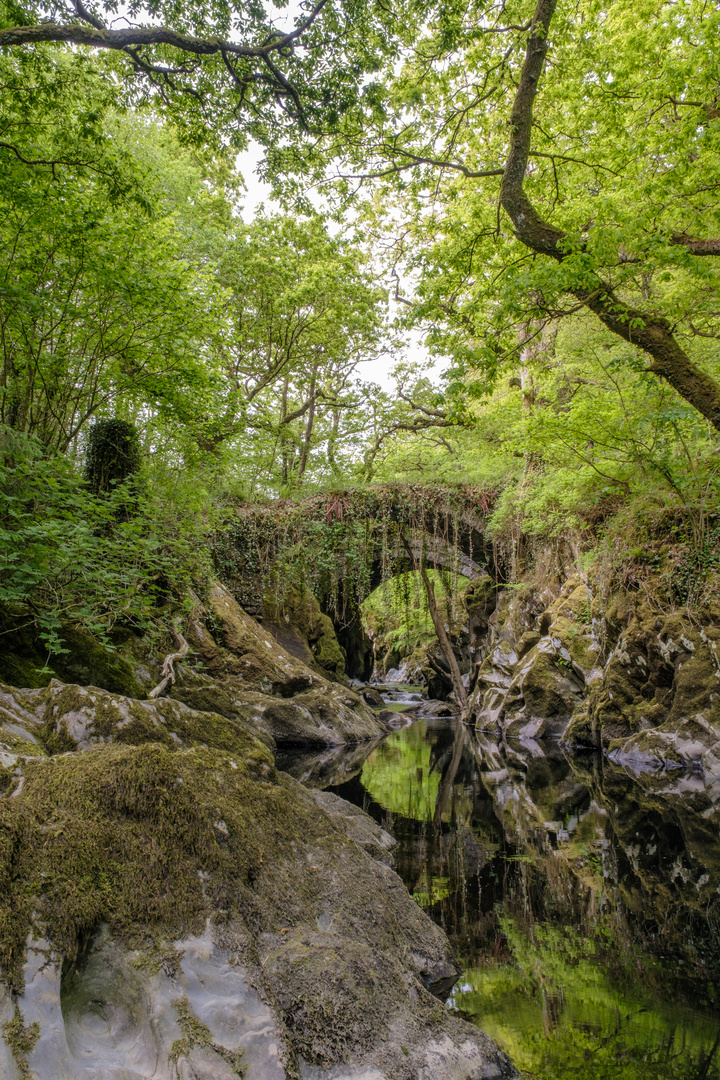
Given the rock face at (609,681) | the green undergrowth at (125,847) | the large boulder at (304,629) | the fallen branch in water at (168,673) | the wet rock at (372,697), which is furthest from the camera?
the wet rock at (372,697)

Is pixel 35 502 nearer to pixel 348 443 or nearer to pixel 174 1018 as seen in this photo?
pixel 174 1018

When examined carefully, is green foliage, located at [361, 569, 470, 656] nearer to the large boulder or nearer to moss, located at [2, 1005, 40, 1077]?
the large boulder

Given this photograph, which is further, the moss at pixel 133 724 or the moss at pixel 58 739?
the moss at pixel 133 724

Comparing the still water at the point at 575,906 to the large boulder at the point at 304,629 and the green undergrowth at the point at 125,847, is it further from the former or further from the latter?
the large boulder at the point at 304,629

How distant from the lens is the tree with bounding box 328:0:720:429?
233 inches

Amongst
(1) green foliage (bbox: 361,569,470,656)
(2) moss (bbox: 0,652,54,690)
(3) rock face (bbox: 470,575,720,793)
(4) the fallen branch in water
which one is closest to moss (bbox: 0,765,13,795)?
(2) moss (bbox: 0,652,54,690)

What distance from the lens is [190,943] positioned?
1.84m

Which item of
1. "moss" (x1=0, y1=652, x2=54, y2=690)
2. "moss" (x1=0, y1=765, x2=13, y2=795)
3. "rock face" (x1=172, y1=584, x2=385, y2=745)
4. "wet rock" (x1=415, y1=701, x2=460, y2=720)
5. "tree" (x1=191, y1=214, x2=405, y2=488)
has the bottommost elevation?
"wet rock" (x1=415, y1=701, x2=460, y2=720)

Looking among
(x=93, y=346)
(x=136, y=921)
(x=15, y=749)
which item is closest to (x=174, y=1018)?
(x=136, y=921)

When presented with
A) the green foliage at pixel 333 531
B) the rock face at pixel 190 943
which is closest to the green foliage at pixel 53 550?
the rock face at pixel 190 943

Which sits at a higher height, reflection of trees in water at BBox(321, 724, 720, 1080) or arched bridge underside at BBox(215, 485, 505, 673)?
arched bridge underside at BBox(215, 485, 505, 673)

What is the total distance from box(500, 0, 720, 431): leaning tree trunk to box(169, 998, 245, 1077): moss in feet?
21.0

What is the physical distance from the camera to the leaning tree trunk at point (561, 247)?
5.95 metres

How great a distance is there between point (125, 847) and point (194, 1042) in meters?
0.65
